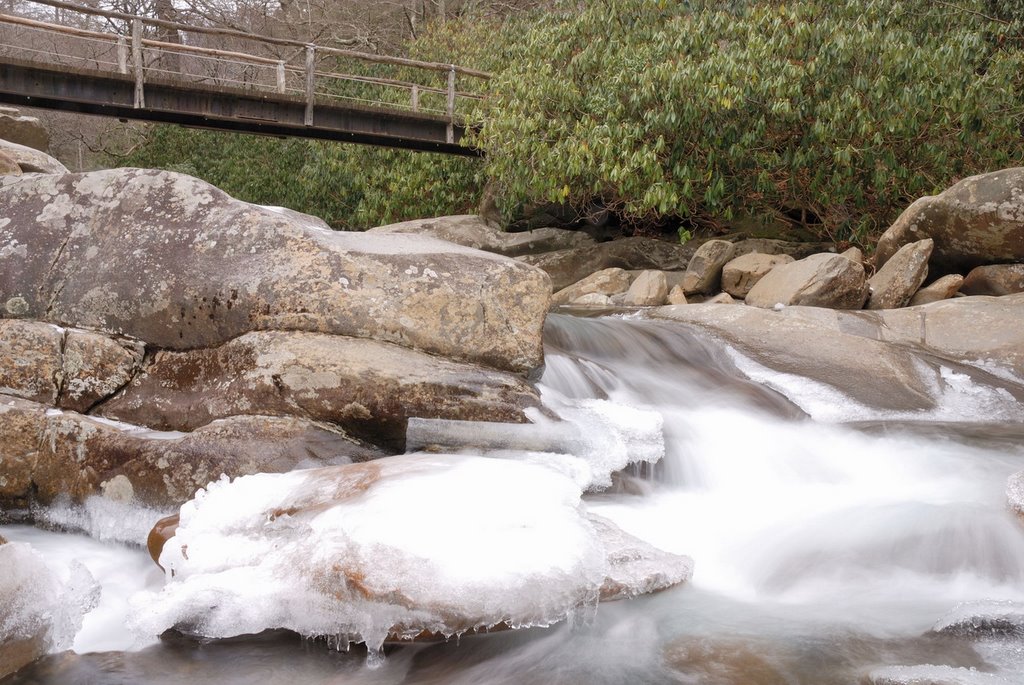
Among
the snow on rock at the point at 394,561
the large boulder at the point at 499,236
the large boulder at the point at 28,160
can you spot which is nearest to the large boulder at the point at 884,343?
the snow on rock at the point at 394,561

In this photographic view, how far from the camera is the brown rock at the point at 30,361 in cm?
443

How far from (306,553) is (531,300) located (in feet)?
7.45

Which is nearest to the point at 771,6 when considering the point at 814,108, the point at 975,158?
the point at 814,108

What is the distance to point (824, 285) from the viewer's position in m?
9.34

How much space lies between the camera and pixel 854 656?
3.07 meters

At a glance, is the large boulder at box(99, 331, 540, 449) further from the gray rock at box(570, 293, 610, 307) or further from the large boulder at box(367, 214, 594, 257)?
the large boulder at box(367, 214, 594, 257)

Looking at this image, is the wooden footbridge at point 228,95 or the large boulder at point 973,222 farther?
the wooden footbridge at point 228,95

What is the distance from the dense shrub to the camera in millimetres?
11633

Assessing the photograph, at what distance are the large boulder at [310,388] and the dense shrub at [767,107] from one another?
8.49 metres

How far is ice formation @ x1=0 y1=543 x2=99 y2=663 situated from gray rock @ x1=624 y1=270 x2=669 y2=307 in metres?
9.26

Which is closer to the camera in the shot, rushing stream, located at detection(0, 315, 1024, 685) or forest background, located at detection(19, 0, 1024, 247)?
rushing stream, located at detection(0, 315, 1024, 685)

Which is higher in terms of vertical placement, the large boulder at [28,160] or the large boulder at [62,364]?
the large boulder at [28,160]

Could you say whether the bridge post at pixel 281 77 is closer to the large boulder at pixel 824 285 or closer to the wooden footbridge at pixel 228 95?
the wooden footbridge at pixel 228 95

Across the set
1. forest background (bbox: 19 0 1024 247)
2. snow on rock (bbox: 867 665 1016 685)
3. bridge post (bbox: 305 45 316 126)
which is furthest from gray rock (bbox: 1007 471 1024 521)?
bridge post (bbox: 305 45 316 126)
